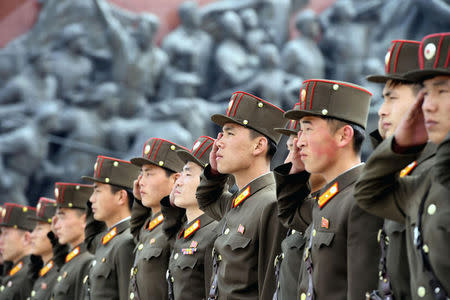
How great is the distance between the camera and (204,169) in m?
4.52

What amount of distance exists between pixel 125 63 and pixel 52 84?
1.41 m

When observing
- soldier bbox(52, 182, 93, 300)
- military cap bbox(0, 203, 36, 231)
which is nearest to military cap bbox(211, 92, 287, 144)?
soldier bbox(52, 182, 93, 300)

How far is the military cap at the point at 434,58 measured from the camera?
2.61 metres

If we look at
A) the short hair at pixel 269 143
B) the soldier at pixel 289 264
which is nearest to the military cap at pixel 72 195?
the short hair at pixel 269 143

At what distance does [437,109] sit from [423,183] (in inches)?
10.1

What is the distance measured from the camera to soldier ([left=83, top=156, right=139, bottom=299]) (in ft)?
17.5

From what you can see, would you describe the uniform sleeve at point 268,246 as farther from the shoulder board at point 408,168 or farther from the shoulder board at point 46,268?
the shoulder board at point 46,268

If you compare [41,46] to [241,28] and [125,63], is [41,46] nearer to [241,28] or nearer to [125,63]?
[125,63]

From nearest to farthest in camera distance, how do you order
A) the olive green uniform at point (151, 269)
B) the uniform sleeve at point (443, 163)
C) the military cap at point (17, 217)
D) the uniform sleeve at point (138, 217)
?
the uniform sleeve at point (443, 163)
the olive green uniform at point (151, 269)
the uniform sleeve at point (138, 217)
the military cap at point (17, 217)

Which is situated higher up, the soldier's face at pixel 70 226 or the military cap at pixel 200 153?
the military cap at pixel 200 153

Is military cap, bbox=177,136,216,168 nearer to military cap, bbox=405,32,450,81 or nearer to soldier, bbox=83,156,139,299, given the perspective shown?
soldier, bbox=83,156,139,299

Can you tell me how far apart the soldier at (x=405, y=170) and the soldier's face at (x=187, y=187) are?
5.15 feet

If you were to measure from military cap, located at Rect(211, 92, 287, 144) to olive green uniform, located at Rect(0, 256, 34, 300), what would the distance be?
349 centimetres

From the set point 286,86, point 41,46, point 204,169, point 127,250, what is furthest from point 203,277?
point 41,46
